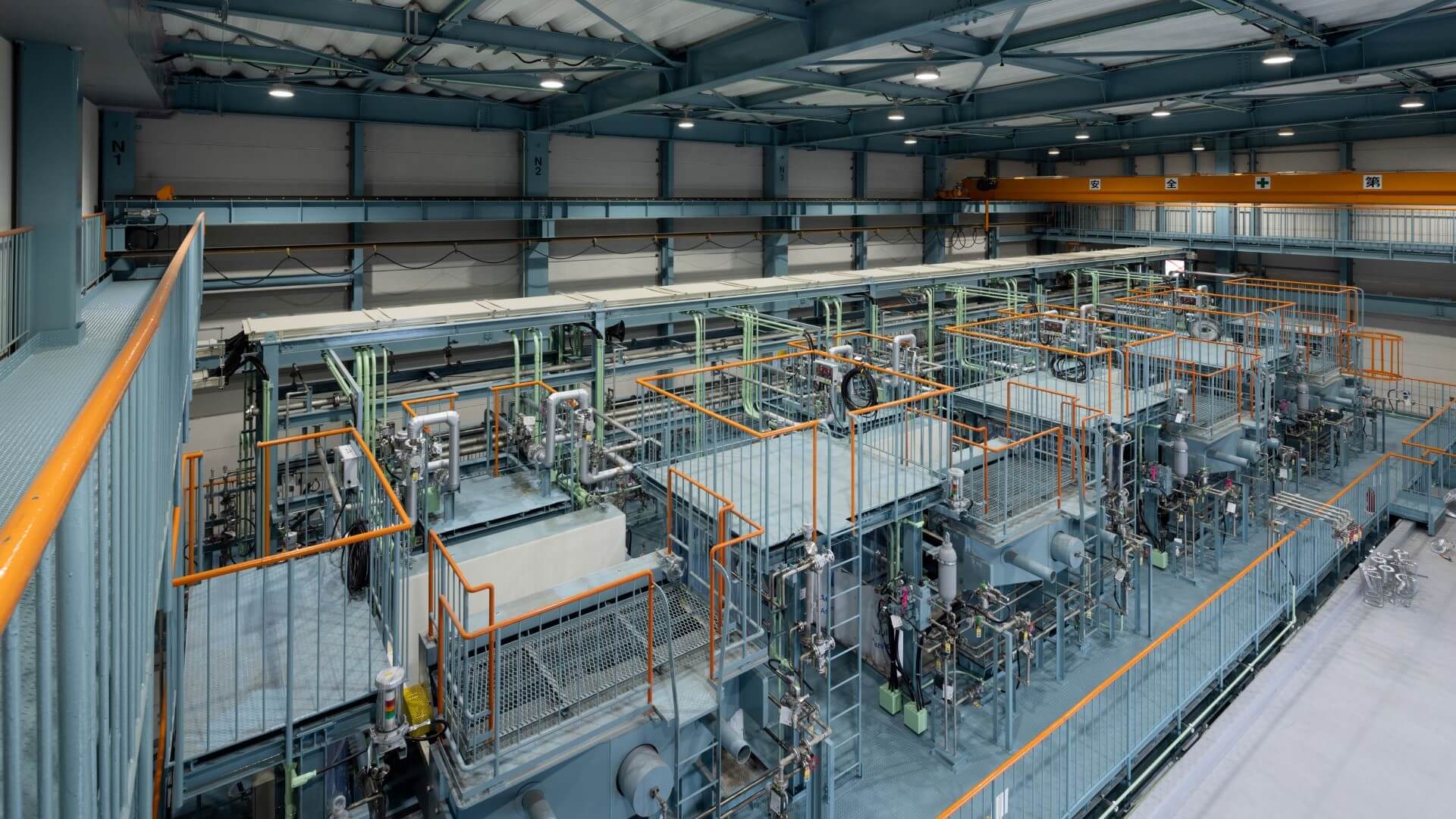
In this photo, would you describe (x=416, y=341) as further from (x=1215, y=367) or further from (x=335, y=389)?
(x=1215, y=367)

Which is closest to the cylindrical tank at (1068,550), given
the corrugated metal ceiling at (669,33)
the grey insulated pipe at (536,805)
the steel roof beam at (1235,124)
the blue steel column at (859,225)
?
the corrugated metal ceiling at (669,33)

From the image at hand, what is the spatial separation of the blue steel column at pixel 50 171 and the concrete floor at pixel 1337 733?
9.65 meters

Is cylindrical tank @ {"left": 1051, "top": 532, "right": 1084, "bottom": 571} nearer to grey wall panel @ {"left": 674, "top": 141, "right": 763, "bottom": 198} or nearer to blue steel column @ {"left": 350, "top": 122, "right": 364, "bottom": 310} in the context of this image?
blue steel column @ {"left": 350, "top": 122, "right": 364, "bottom": 310}

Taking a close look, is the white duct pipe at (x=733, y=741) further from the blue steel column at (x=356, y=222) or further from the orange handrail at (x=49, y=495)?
the blue steel column at (x=356, y=222)

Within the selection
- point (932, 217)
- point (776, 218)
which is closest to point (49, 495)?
point (776, 218)

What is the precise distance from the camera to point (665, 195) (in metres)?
16.9

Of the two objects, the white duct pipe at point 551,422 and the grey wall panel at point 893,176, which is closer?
the white duct pipe at point 551,422

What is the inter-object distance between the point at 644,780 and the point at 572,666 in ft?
2.89

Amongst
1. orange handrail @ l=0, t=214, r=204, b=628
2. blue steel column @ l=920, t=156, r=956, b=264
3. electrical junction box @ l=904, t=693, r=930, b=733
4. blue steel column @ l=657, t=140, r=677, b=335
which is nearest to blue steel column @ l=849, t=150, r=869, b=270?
blue steel column @ l=920, t=156, r=956, b=264

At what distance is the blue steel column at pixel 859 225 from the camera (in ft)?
67.8

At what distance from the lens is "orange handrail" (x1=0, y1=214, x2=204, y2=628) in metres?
0.98

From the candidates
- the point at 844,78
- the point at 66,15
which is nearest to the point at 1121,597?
the point at 844,78

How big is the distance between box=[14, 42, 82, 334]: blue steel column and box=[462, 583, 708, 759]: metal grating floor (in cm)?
394

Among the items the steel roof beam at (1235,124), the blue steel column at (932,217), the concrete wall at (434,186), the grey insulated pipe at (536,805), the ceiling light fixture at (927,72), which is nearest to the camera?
the grey insulated pipe at (536,805)
